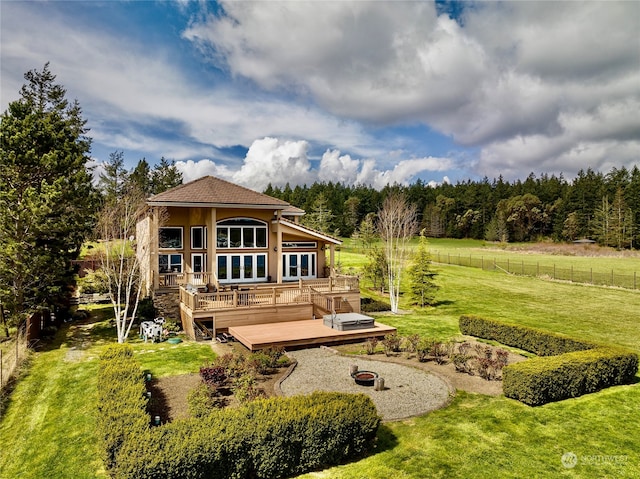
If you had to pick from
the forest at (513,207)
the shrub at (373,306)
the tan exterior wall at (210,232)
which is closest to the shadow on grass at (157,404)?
the tan exterior wall at (210,232)

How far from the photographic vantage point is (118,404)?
8672mm

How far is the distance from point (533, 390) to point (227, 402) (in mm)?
8001

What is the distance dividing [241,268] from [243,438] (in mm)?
15577

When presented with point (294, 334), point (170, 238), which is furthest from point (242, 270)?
point (294, 334)

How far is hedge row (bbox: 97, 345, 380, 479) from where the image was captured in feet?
22.2

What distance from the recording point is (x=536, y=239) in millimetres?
86438

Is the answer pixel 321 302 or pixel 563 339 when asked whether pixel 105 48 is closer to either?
pixel 321 302

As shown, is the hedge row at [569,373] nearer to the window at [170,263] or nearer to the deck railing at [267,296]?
the deck railing at [267,296]

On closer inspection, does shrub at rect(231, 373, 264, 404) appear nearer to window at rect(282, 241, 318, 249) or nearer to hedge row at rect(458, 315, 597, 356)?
hedge row at rect(458, 315, 597, 356)

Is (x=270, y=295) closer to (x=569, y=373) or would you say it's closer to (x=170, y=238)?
(x=170, y=238)

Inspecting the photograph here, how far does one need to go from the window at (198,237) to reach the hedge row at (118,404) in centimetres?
1066

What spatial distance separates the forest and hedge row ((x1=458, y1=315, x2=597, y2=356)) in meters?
42.4

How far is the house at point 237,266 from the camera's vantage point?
17.7m

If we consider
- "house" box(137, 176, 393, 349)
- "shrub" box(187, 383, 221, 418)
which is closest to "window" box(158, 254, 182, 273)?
"house" box(137, 176, 393, 349)
